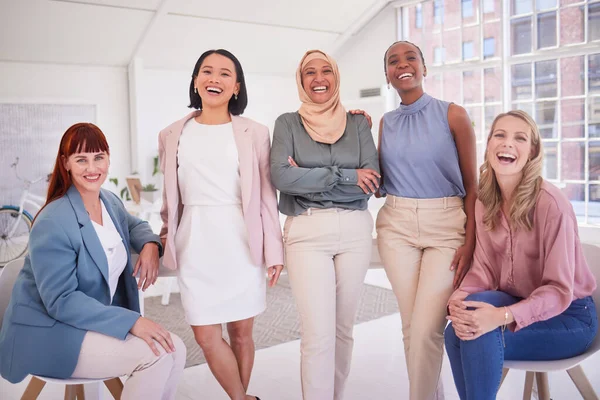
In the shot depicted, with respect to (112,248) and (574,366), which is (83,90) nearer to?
(112,248)

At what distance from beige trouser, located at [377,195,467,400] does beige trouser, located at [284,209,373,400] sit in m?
0.11

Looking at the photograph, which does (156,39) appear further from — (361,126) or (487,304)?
(487,304)

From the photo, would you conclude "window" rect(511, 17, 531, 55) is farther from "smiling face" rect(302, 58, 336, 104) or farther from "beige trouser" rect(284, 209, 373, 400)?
"beige trouser" rect(284, 209, 373, 400)

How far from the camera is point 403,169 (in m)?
2.15

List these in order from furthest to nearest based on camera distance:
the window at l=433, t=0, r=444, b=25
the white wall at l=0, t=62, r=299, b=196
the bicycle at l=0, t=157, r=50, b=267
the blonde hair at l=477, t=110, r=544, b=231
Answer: the window at l=433, t=0, r=444, b=25, the white wall at l=0, t=62, r=299, b=196, the bicycle at l=0, t=157, r=50, b=267, the blonde hair at l=477, t=110, r=544, b=231

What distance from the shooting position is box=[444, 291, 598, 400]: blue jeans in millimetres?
1749

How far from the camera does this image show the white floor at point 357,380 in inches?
108

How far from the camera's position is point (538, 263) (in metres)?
1.89

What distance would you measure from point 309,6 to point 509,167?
20.7 feet

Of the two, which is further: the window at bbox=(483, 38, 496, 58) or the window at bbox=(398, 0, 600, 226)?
the window at bbox=(483, 38, 496, 58)

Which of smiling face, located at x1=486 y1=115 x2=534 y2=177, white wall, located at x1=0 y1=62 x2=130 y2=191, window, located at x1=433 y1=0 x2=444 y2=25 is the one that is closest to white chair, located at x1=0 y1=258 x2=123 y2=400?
smiling face, located at x1=486 y1=115 x2=534 y2=177

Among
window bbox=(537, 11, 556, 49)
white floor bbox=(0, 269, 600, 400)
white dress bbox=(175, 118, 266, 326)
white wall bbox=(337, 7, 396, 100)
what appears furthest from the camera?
white wall bbox=(337, 7, 396, 100)

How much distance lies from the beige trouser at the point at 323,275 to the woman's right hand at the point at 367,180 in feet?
0.38

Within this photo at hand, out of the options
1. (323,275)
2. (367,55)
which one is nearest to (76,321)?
(323,275)
